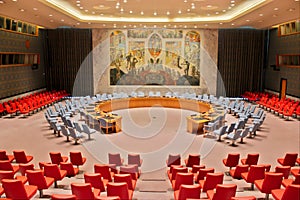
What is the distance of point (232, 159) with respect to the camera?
28.5 ft

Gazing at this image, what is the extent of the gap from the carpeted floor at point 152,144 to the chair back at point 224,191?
1242mm

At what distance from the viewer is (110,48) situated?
81.8 ft

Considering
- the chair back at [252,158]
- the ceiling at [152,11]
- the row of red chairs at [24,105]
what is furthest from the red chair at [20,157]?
the row of red chairs at [24,105]

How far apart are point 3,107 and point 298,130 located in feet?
54.6

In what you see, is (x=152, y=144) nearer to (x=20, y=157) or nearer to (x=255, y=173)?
(x=20, y=157)

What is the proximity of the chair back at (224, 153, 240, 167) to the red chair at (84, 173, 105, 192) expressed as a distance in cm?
401

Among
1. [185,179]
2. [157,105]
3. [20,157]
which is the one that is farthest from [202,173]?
[157,105]

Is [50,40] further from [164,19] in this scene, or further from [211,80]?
[211,80]

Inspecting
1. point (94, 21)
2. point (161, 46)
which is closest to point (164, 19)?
point (161, 46)

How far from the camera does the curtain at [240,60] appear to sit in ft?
82.6

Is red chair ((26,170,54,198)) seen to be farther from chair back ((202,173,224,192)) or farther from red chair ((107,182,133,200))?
chair back ((202,173,224,192))

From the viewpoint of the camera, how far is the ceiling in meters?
14.2

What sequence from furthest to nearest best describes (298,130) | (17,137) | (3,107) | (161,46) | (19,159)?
(161,46), (3,107), (298,130), (17,137), (19,159)

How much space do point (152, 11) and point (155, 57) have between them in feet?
22.3
